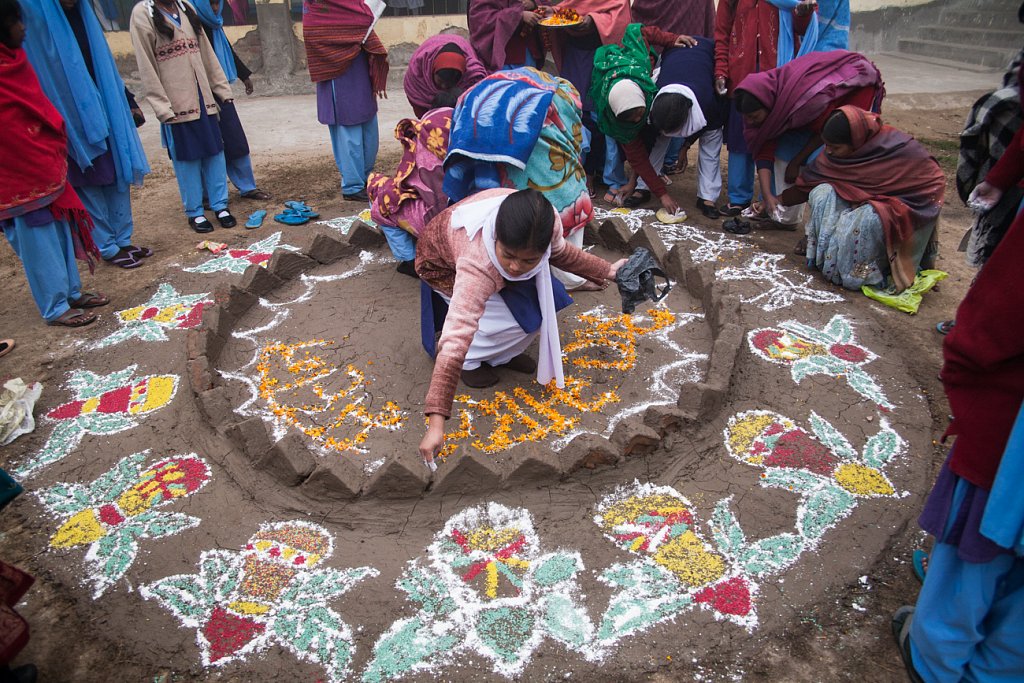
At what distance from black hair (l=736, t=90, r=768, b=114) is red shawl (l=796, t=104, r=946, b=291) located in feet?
2.29

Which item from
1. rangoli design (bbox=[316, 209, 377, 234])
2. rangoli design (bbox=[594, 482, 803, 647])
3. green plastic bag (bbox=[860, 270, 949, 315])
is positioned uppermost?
rangoli design (bbox=[316, 209, 377, 234])

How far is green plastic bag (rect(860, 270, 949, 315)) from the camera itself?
423 cm

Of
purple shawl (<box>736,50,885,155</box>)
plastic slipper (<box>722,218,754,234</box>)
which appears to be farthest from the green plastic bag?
purple shawl (<box>736,50,885,155</box>)

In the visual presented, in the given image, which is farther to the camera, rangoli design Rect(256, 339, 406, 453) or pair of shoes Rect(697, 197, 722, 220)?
pair of shoes Rect(697, 197, 722, 220)

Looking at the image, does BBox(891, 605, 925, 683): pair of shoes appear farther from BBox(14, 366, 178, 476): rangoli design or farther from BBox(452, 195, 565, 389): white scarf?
BBox(14, 366, 178, 476): rangoli design

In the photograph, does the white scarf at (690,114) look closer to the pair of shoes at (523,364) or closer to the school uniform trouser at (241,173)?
the pair of shoes at (523,364)

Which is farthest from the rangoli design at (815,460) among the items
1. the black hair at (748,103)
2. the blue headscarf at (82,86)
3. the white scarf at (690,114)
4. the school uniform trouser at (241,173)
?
the school uniform trouser at (241,173)

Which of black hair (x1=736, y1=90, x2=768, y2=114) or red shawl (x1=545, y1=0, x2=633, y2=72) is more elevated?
red shawl (x1=545, y1=0, x2=633, y2=72)

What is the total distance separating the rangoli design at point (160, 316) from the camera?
416 centimetres

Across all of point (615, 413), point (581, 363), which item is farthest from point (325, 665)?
point (581, 363)

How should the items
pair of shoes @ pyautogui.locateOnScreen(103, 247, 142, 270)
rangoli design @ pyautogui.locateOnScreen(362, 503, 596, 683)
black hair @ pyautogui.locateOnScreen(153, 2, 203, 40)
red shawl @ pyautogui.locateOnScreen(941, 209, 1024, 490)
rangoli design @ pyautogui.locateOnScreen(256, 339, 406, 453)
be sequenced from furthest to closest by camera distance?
1. pair of shoes @ pyautogui.locateOnScreen(103, 247, 142, 270)
2. black hair @ pyautogui.locateOnScreen(153, 2, 203, 40)
3. rangoli design @ pyautogui.locateOnScreen(256, 339, 406, 453)
4. rangoli design @ pyautogui.locateOnScreen(362, 503, 596, 683)
5. red shawl @ pyautogui.locateOnScreen(941, 209, 1024, 490)

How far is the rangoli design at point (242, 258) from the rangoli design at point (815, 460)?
11.3 ft

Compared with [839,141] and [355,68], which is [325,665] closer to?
[839,141]

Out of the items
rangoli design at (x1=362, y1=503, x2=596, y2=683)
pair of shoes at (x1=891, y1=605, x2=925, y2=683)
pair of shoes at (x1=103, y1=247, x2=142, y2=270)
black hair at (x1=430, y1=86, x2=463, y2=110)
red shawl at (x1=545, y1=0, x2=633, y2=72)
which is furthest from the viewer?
red shawl at (x1=545, y1=0, x2=633, y2=72)
